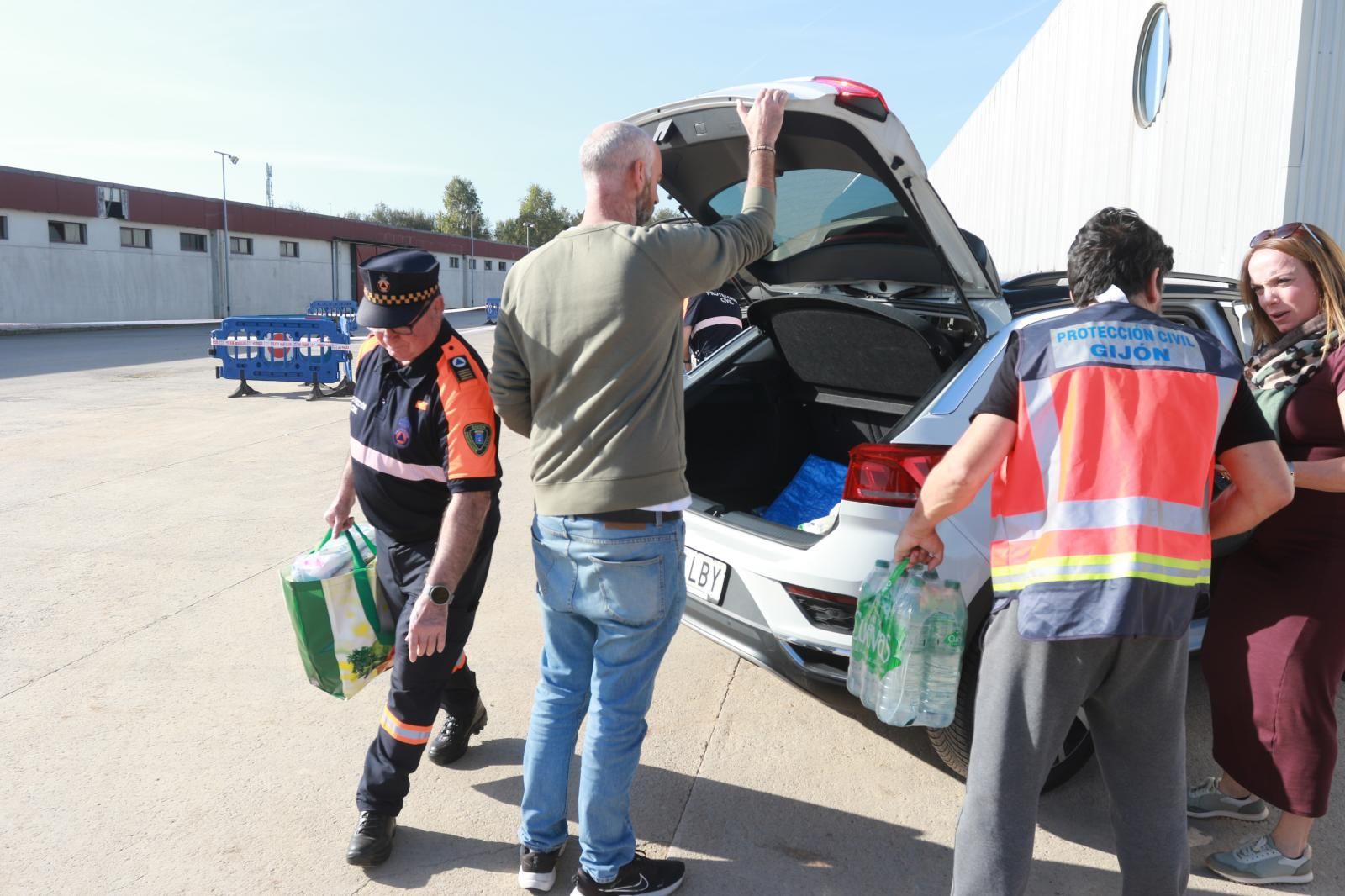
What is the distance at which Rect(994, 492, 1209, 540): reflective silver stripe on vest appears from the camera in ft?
6.31

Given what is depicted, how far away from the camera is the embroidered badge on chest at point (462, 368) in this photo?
263cm

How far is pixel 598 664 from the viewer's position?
243 cm

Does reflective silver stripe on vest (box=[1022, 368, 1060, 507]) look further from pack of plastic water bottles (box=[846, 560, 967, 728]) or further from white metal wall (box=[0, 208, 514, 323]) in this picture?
white metal wall (box=[0, 208, 514, 323])

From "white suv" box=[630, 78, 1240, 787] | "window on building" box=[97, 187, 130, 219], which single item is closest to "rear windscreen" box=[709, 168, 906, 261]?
"white suv" box=[630, 78, 1240, 787]

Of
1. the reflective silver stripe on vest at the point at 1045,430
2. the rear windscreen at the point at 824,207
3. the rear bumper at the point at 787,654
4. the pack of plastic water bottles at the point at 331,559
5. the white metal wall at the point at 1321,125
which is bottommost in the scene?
the rear bumper at the point at 787,654

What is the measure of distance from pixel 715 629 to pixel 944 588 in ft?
2.97

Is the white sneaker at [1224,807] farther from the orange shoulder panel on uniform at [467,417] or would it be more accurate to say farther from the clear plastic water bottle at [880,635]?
the orange shoulder panel on uniform at [467,417]

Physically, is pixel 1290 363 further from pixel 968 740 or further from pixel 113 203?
pixel 113 203

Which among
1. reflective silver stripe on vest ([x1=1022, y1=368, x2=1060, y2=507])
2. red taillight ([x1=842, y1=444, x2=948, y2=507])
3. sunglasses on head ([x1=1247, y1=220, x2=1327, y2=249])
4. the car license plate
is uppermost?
sunglasses on head ([x1=1247, y1=220, x2=1327, y2=249])

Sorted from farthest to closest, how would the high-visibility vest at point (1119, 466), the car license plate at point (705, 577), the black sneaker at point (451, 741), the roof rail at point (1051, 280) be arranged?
the roof rail at point (1051, 280), the black sneaker at point (451, 741), the car license plate at point (705, 577), the high-visibility vest at point (1119, 466)

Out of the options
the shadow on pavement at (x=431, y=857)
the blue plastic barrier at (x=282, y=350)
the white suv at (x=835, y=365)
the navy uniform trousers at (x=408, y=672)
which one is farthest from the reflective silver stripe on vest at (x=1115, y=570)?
the blue plastic barrier at (x=282, y=350)

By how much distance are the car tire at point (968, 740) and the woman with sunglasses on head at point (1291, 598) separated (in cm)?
39

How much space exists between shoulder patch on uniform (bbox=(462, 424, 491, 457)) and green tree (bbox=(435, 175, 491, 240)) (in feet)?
294

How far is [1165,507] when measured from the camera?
1936 millimetres
